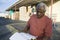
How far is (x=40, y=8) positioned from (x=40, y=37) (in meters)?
0.44

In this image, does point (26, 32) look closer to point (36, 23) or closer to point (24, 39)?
point (36, 23)

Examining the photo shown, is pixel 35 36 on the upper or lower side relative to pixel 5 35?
upper

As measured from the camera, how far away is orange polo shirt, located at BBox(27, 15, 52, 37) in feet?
11.3

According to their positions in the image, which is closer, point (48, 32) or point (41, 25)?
point (48, 32)

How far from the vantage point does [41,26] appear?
3.53 meters

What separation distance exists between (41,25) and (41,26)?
0.6 inches

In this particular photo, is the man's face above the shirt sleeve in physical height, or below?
above

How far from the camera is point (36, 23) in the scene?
3592 mm

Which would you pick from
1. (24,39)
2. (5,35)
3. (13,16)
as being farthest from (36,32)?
(13,16)

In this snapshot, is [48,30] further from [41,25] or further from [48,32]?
[41,25]

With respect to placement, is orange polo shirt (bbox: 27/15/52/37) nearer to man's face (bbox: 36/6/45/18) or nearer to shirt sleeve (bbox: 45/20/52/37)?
shirt sleeve (bbox: 45/20/52/37)

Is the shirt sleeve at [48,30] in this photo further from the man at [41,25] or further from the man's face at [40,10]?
the man's face at [40,10]

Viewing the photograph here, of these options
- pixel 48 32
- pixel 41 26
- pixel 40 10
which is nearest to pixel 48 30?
pixel 48 32

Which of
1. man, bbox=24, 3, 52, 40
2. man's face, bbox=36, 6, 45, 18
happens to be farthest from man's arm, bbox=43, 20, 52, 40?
man's face, bbox=36, 6, 45, 18
